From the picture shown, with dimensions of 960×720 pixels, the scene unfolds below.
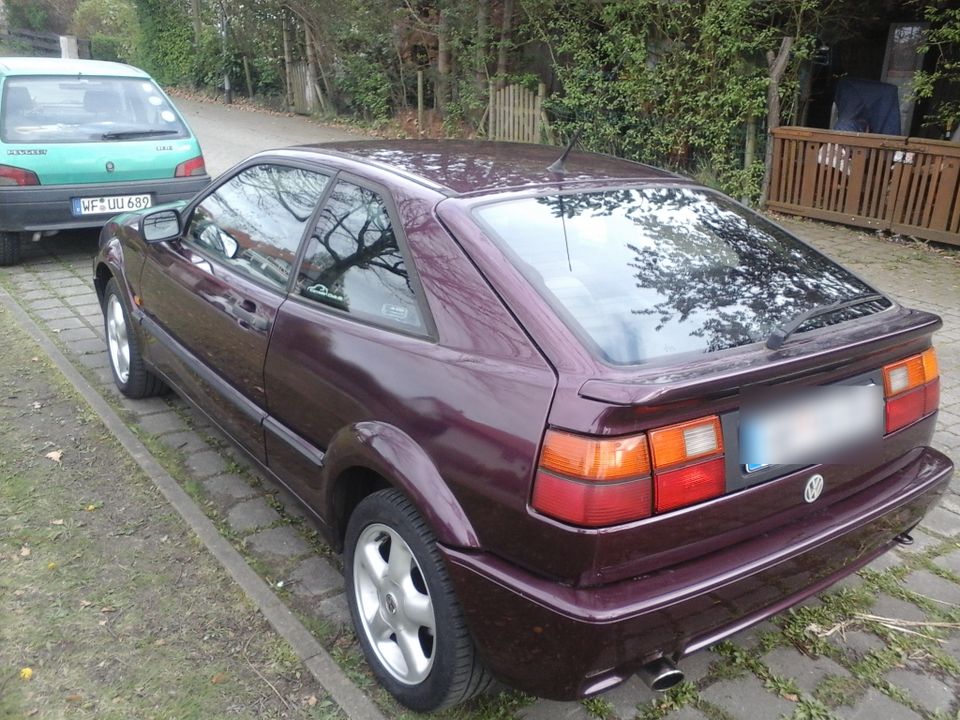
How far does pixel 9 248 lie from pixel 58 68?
6.04 feet

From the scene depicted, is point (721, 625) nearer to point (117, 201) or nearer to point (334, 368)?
point (334, 368)

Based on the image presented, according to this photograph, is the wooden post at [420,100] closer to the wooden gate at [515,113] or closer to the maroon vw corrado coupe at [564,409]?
the wooden gate at [515,113]

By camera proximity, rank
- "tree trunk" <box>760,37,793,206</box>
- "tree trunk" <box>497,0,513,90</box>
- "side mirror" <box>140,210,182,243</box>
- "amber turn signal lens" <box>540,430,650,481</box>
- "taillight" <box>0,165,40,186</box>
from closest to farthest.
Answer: "amber turn signal lens" <box>540,430,650,481</box>
"side mirror" <box>140,210,182,243</box>
"taillight" <box>0,165,40,186</box>
"tree trunk" <box>760,37,793,206</box>
"tree trunk" <box>497,0,513,90</box>

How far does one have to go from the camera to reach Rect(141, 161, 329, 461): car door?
3.28 m

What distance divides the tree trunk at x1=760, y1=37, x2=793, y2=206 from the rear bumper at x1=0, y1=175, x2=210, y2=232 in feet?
23.2

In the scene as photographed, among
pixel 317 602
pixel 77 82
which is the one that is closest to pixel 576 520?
pixel 317 602

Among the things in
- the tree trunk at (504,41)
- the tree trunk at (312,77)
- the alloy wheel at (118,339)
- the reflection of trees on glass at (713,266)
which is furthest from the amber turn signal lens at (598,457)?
the tree trunk at (312,77)

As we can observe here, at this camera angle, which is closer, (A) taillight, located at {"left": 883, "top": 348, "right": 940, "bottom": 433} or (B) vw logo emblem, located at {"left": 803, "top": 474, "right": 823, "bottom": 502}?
(B) vw logo emblem, located at {"left": 803, "top": 474, "right": 823, "bottom": 502}

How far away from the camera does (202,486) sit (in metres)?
3.95

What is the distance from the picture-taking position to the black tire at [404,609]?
2334mm

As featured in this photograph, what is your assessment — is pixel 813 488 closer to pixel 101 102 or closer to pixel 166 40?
pixel 101 102

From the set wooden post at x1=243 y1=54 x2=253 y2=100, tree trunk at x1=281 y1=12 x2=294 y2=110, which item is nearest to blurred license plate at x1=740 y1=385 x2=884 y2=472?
tree trunk at x1=281 y1=12 x2=294 y2=110

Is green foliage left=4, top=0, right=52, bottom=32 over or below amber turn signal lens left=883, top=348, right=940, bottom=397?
over

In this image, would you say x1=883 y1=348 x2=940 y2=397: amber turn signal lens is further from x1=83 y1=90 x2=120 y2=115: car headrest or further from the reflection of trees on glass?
x1=83 y1=90 x2=120 y2=115: car headrest
